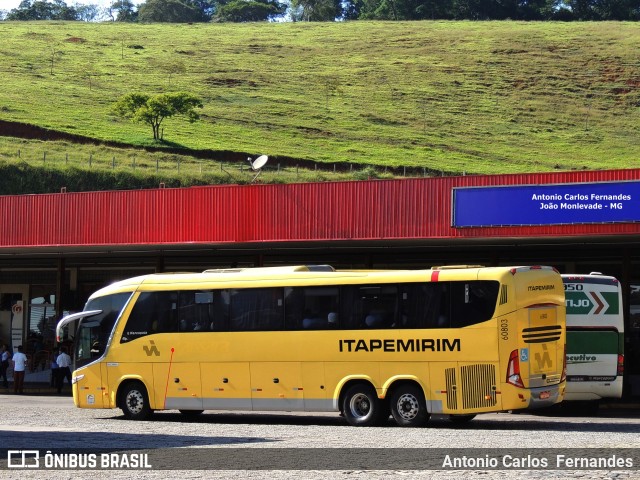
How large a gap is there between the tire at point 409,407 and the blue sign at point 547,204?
8377 millimetres

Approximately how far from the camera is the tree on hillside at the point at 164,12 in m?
166

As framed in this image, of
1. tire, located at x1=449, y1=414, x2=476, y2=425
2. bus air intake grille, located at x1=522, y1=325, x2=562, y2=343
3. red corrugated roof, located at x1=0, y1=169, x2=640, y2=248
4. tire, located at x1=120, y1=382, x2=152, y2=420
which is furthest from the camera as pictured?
Answer: red corrugated roof, located at x1=0, y1=169, x2=640, y2=248

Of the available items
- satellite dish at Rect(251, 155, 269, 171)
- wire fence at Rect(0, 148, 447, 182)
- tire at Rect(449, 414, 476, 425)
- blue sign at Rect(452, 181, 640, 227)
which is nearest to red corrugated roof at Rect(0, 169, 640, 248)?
blue sign at Rect(452, 181, 640, 227)

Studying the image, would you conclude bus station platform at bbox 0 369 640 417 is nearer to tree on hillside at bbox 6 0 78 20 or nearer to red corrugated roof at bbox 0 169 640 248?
red corrugated roof at bbox 0 169 640 248

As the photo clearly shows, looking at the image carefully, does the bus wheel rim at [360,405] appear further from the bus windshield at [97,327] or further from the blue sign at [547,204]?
the blue sign at [547,204]

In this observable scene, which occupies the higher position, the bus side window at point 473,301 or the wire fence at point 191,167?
the wire fence at point 191,167

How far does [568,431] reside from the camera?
18938 mm

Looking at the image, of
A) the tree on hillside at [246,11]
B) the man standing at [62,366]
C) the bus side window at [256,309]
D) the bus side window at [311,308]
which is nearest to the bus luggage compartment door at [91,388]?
the bus side window at [256,309]

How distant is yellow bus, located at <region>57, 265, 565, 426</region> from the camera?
20.1m

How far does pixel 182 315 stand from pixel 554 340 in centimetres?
777

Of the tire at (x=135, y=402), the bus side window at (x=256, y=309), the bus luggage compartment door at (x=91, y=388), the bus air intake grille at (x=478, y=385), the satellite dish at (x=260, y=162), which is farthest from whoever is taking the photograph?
the satellite dish at (x=260, y=162)

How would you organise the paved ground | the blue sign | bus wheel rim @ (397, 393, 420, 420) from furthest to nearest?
the blue sign, bus wheel rim @ (397, 393, 420, 420), the paved ground

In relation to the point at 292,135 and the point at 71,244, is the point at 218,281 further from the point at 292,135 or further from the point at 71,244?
the point at 292,135

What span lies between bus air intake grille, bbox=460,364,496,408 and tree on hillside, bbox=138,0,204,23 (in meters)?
150
